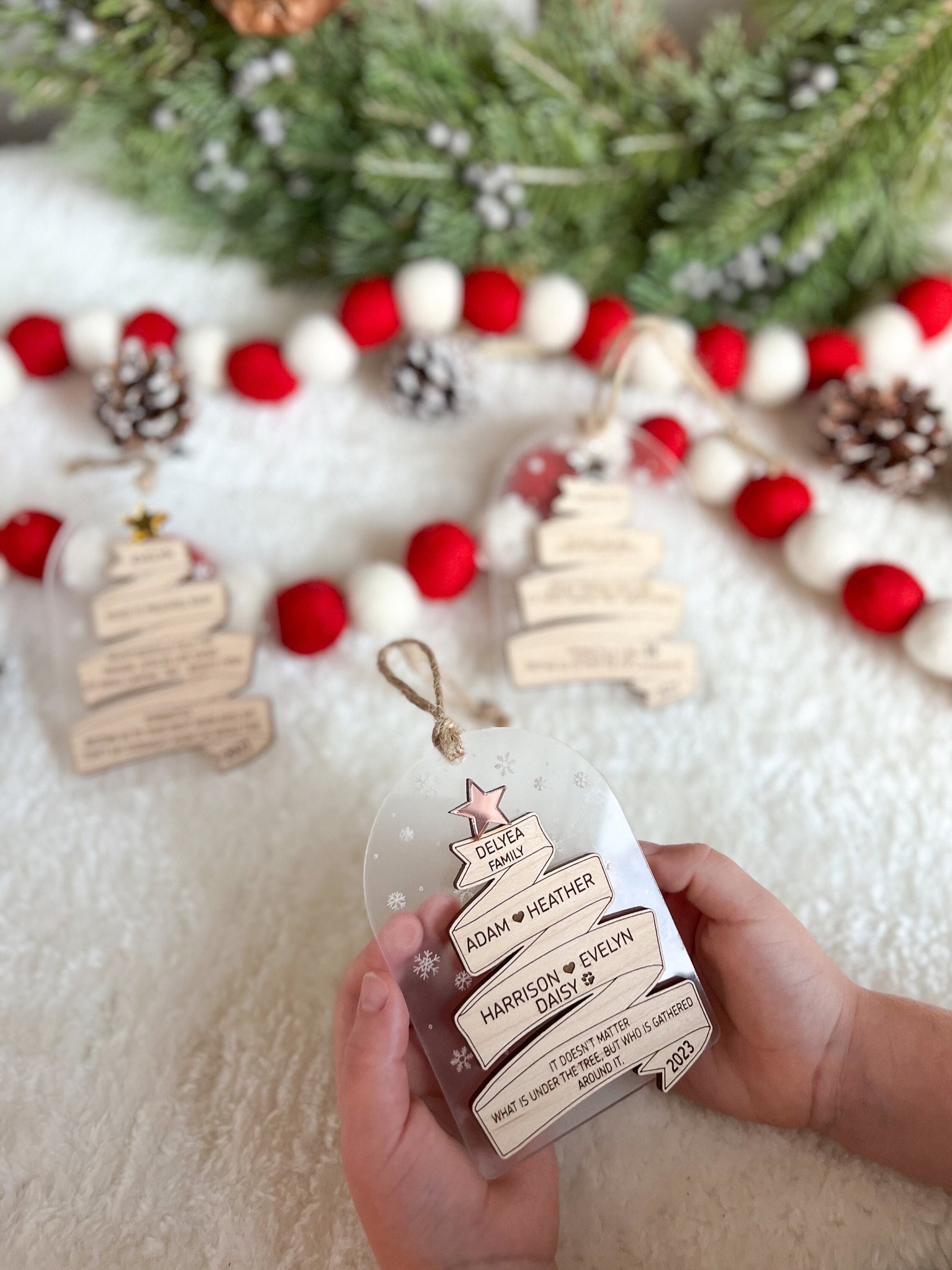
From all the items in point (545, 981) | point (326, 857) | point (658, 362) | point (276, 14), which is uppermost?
point (276, 14)

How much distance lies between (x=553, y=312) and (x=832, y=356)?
0.96 feet

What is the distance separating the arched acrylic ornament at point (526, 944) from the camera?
0.59 m

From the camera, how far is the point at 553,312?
3.32 feet

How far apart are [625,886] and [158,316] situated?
0.76 meters

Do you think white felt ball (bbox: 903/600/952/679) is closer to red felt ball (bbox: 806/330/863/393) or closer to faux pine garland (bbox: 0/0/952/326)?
red felt ball (bbox: 806/330/863/393)

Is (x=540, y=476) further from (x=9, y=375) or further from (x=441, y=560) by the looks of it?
(x=9, y=375)

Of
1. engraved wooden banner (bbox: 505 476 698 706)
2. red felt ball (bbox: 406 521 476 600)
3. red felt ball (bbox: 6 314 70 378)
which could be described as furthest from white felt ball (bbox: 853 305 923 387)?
red felt ball (bbox: 6 314 70 378)

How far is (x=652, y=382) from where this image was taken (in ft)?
3.37

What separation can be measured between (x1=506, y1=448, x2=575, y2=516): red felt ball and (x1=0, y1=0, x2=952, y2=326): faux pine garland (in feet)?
0.83

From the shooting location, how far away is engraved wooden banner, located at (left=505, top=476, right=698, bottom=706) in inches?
34.0

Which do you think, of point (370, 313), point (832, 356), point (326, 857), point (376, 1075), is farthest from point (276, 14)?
point (376, 1075)

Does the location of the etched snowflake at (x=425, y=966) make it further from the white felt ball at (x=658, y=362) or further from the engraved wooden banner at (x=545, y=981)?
the white felt ball at (x=658, y=362)

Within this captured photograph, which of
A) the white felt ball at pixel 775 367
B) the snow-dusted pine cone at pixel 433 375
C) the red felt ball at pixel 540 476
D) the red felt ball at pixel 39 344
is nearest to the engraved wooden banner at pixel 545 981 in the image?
the red felt ball at pixel 540 476

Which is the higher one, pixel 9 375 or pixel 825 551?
pixel 9 375
